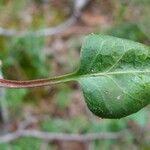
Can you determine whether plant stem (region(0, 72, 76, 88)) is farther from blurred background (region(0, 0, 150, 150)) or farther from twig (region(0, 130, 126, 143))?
twig (region(0, 130, 126, 143))

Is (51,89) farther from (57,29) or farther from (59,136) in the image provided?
(59,136)

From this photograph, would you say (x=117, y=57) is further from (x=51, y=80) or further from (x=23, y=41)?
(x=23, y=41)

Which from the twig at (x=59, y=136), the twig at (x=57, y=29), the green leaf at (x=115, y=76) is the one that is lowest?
the twig at (x=59, y=136)

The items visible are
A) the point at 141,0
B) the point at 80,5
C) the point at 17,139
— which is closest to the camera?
the point at 141,0

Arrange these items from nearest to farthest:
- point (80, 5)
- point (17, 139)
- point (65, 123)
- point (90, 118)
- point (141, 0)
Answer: point (141, 0), point (17, 139), point (65, 123), point (90, 118), point (80, 5)

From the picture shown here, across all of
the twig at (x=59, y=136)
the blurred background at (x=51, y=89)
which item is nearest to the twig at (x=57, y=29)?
the blurred background at (x=51, y=89)

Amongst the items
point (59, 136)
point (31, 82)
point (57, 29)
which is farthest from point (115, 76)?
point (57, 29)

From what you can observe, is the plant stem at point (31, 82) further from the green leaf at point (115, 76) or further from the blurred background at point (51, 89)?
the blurred background at point (51, 89)

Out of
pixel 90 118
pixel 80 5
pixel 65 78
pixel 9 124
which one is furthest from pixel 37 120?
pixel 65 78
